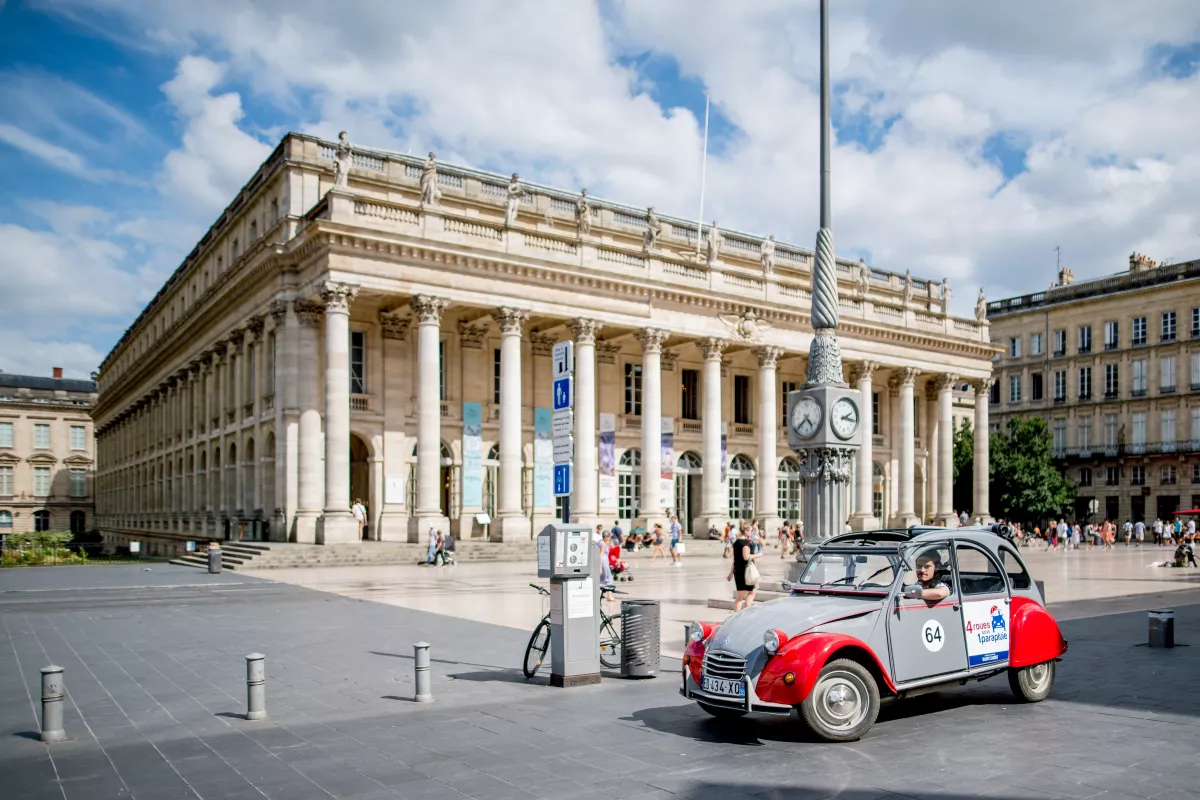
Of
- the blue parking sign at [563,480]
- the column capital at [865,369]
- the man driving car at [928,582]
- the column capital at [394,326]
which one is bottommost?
the man driving car at [928,582]

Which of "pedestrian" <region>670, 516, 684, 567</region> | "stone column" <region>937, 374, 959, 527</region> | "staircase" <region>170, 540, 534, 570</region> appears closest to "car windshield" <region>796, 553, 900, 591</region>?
"staircase" <region>170, 540, 534, 570</region>

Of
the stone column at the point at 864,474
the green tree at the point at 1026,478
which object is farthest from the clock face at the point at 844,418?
the green tree at the point at 1026,478

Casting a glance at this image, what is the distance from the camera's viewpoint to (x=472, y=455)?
38.4 metres

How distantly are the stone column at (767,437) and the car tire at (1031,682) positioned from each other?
34.0 meters

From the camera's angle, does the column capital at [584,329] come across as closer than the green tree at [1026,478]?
Yes

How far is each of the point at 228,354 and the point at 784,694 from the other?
129 feet

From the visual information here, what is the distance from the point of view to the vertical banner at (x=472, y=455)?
1476 inches

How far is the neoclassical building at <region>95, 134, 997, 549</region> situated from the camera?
33875 mm

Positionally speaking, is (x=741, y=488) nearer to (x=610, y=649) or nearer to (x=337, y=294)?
(x=337, y=294)

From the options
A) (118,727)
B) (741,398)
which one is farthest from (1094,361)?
(118,727)

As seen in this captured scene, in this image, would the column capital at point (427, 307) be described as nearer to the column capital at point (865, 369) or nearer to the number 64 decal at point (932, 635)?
the column capital at point (865, 369)

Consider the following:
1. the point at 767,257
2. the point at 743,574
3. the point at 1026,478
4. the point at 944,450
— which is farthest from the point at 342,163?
the point at 1026,478

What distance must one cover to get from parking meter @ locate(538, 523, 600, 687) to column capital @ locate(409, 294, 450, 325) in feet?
78.5

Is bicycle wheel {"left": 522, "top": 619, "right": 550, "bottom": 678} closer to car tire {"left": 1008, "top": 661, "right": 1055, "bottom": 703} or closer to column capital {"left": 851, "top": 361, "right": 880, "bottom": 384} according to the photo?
car tire {"left": 1008, "top": 661, "right": 1055, "bottom": 703}
